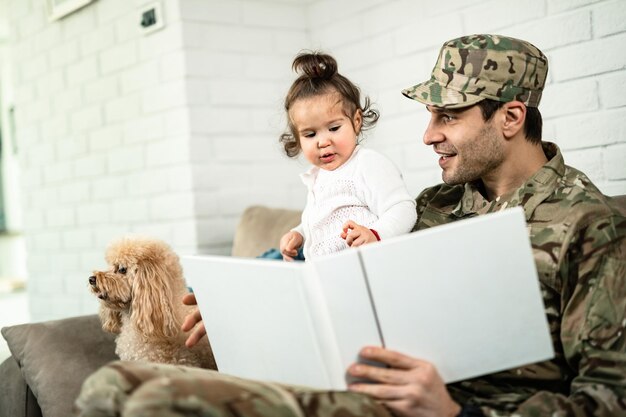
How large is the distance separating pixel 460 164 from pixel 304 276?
576 mm

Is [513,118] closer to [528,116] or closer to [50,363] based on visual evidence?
[528,116]

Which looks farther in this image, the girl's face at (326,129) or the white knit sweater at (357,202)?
the girl's face at (326,129)

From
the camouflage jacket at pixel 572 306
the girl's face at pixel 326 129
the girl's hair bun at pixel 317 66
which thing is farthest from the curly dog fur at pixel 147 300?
the camouflage jacket at pixel 572 306

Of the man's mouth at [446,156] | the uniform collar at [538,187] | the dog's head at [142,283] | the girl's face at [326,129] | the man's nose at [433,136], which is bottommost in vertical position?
the dog's head at [142,283]

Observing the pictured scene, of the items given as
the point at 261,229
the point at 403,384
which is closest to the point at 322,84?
the point at 261,229

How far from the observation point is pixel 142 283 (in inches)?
67.7

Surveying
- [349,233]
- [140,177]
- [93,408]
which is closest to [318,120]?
[349,233]

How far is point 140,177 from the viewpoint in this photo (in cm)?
269

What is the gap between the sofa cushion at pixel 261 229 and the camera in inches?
86.3

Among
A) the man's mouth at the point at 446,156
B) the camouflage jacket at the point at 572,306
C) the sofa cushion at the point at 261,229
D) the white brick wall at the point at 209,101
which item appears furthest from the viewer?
the sofa cushion at the point at 261,229

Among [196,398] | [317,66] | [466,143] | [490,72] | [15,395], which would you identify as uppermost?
[317,66]

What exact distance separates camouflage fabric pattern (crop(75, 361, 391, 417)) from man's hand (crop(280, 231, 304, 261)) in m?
0.72

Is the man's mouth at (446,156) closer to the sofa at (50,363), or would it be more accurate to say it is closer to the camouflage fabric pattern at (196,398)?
the camouflage fabric pattern at (196,398)

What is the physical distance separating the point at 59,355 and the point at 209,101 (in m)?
1.06
